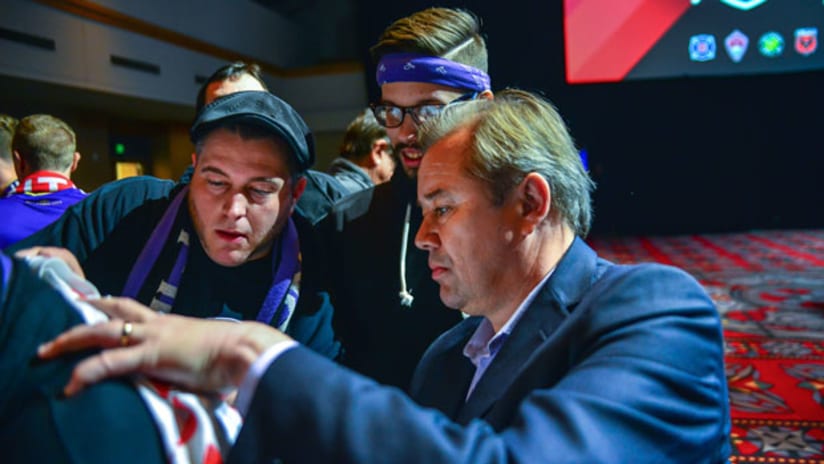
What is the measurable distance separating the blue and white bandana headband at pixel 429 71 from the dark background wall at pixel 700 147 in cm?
655

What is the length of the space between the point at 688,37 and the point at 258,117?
7.20m

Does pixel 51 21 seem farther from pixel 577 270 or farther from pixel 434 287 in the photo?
pixel 577 270

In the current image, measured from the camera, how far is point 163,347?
0.56 meters

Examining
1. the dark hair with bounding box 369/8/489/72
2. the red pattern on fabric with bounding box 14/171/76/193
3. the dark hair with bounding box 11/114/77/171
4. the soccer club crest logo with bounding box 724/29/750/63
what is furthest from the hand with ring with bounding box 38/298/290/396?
the soccer club crest logo with bounding box 724/29/750/63

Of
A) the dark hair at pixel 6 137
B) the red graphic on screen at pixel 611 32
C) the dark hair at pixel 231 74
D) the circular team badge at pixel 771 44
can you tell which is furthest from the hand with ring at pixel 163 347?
the circular team badge at pixel 771 44

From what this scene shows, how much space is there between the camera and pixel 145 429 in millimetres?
530

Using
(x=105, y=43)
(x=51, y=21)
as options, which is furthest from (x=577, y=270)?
(x=105, y=43)

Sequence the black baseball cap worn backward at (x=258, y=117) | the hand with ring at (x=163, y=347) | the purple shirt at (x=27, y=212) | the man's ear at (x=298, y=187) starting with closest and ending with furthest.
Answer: the hand with ring at (x=163, y=347) < the black baseball cap worn backward at (x=258, y=117) < the man's ear at (x=298, y=187) < the purple shirt at (x=27, y=212)

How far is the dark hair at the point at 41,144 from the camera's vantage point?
267 centimetres

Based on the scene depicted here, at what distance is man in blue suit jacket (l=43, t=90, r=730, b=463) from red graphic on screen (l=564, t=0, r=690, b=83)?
651 centimetres

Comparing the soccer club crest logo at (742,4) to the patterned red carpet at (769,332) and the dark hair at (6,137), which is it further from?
the dark hair at (6,137)

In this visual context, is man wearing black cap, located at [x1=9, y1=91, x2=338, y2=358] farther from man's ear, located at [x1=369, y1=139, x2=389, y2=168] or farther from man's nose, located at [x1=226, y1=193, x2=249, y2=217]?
man's ear, located at [x1=369, y1=139, x2=389, y2=168]

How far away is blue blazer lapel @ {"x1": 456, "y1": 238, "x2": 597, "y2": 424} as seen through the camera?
3.10ft

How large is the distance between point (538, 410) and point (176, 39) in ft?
29.5
